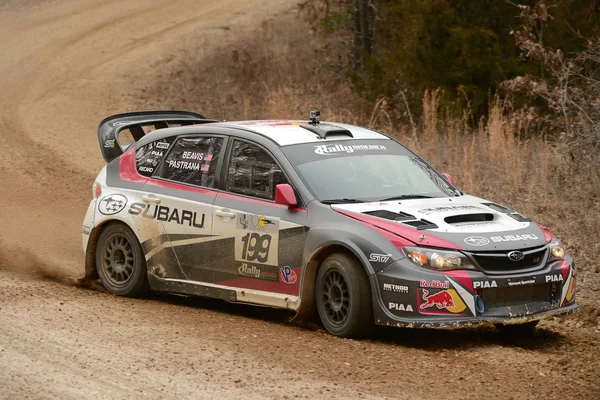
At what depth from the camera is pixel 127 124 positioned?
1078 cm

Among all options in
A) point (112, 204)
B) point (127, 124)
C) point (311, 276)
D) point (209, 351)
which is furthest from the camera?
point (127, 124)

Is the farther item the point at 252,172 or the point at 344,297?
the point at 252,172

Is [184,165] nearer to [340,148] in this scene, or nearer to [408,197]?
[340,148]

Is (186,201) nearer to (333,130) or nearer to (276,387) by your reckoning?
(333,130)

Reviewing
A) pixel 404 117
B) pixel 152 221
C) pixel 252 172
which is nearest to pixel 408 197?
pixel 252 172

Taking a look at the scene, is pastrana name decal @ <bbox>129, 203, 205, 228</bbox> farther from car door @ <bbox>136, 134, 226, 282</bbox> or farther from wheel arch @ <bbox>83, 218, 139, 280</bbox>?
wheel arch @ <bbox>83, 218, 139, 280</bbox>

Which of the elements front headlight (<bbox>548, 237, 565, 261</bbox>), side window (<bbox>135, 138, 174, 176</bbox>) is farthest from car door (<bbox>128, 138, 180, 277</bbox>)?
front headlight (<bbox>548, 237, 565, 261</bbox>)

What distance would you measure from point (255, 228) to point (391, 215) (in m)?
1.27

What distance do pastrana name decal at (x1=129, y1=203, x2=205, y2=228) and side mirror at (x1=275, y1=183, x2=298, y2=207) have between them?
0.96 metres

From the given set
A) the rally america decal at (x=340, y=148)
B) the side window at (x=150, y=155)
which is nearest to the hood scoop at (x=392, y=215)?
the rally america decal at (x=340, y=148)

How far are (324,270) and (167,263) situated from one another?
1.92 metres

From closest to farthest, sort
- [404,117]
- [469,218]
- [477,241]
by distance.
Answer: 1. [477,241]
2. [469,218]
3. [404,117]

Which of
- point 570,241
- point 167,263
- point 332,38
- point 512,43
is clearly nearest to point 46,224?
point 167,263

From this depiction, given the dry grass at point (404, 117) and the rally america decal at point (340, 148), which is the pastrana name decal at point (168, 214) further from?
the dry grass at point (404, 117)
